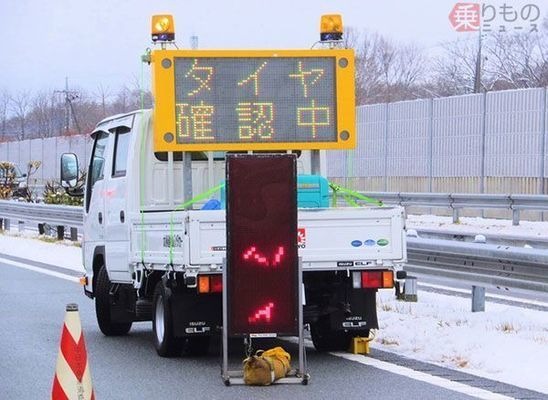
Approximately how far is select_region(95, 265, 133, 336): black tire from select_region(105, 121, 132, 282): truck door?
0.25 metres

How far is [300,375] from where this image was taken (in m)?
10.2

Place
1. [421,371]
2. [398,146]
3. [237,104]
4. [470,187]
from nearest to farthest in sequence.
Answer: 1. [421,371]
2. [237,104]
3. [470,187]
4. [398,146]

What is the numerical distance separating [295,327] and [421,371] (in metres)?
1.17

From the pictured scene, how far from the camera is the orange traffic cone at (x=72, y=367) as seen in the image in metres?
7.60

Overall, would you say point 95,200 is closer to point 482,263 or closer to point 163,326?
point 163,326

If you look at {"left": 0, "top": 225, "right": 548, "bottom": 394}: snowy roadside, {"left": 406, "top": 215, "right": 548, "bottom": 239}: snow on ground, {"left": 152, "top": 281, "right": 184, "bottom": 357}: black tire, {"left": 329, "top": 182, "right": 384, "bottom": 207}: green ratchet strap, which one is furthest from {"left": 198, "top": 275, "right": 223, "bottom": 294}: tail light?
{"left": 406, "top": 215, "right": 548, "bottom": 239}: snow on ground

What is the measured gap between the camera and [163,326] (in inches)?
458

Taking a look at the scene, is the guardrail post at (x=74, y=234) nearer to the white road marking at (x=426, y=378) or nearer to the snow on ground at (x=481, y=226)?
the snow on ground at (x=481, y=226)

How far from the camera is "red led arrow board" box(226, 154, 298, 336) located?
1023cm

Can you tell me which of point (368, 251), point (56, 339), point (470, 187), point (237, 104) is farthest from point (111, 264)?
point (470, 187)

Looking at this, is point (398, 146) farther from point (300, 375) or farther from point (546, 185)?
point (300, 375)

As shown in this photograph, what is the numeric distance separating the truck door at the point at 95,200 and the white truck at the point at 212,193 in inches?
14.6

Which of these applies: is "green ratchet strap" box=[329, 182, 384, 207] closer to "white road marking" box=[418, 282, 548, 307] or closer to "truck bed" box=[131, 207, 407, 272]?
"truck bed" box=[131, 207, 407, 272]

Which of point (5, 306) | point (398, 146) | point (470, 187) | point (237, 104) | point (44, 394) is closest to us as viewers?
point (44, 394)
